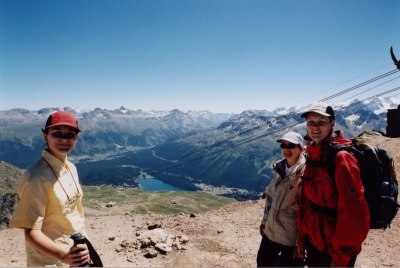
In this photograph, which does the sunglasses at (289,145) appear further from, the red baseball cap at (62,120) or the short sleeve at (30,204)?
the short sleeve at (30,204)

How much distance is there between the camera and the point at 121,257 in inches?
520

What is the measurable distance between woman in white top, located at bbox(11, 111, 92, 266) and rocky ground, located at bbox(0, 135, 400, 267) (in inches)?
330

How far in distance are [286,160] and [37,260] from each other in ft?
17.7

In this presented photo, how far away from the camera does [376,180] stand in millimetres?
5320

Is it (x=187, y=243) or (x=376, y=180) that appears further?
(x=187, y=243)

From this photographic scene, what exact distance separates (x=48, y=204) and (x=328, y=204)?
180 inches

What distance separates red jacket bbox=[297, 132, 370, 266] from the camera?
5.01 meters

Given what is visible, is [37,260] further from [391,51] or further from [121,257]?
[391,51]

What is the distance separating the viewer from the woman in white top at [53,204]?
4227mm

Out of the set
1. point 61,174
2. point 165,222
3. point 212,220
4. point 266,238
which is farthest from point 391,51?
point 61,174

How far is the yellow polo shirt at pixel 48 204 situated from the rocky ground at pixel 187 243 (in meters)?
8.37

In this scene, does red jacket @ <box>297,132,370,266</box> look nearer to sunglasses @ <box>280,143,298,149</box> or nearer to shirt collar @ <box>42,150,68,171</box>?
sunglasses @ <box>280,143,298,149</box>

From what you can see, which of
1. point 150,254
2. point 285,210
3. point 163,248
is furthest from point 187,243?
point 285,210

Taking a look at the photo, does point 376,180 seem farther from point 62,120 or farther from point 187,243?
point 187,243
